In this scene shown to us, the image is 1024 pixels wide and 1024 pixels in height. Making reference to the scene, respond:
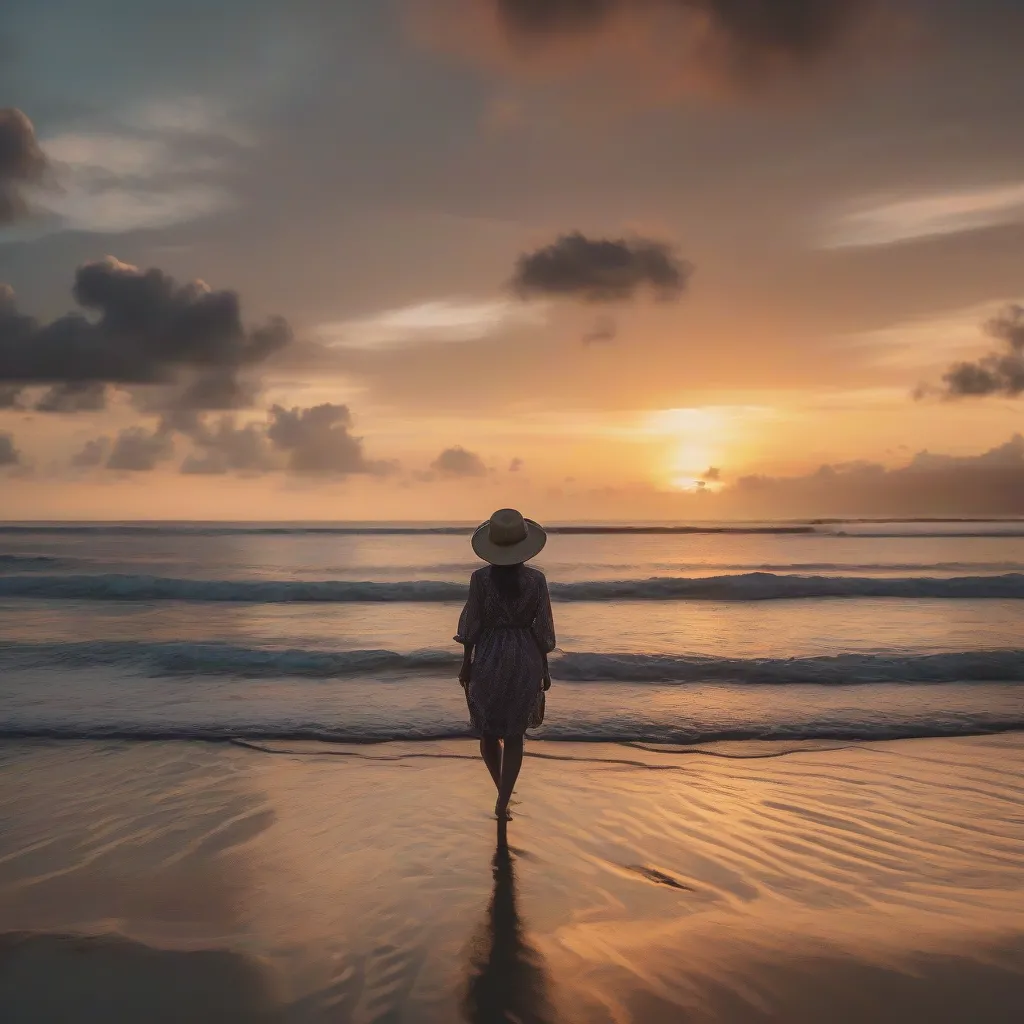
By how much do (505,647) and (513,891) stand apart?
1.41 metres

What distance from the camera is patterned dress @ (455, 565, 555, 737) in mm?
5180

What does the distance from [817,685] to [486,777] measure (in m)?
5.86

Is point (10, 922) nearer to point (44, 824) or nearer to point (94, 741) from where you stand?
point (44, 824)

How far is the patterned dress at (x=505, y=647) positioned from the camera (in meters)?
5.18

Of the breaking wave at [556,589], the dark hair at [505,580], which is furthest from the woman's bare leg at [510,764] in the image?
the breaking wave at [556,589]

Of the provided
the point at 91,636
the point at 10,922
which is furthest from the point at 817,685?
the point at 91,636

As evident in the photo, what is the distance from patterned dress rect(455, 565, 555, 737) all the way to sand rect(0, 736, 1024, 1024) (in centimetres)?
78

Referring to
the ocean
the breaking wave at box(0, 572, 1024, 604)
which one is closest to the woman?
the ocean

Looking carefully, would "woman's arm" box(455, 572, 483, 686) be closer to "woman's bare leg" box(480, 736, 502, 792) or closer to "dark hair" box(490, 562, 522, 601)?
"dark hair" box(490, 562, 522, 601)

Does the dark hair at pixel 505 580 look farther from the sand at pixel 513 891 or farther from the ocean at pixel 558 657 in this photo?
the ocean at pixel 558 657

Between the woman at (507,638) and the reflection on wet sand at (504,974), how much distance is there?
1130mm

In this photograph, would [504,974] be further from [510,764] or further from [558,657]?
[558,657]

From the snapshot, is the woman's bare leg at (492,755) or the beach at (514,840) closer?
the beach at (514,840)

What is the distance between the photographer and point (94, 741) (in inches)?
303
